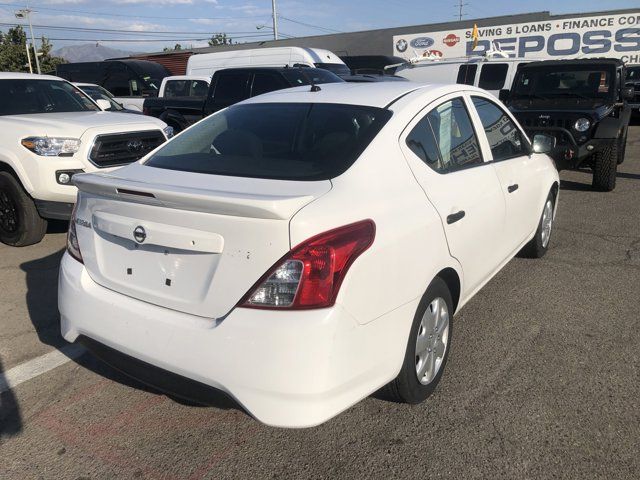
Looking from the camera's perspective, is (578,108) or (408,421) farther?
(578,108)

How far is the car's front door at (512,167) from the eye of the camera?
390cm

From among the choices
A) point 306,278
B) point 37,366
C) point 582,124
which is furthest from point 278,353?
point 582,124

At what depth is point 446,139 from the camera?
132 inches

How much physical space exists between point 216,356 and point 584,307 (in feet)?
10.1

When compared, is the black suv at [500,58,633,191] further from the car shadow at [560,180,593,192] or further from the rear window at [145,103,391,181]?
the rear window at [145,103,391,181]

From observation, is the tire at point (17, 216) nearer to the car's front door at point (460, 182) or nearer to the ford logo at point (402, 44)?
the car's front door at point (460, 182)

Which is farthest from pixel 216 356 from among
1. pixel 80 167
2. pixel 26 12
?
pixel 26 12

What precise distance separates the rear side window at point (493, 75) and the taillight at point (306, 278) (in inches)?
503

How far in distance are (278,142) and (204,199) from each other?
0.99m

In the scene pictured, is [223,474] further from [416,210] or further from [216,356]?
[416,210]

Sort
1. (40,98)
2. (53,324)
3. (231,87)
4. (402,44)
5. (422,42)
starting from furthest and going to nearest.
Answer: (402,44)
(422,42)
(231,87)
(40,98)
(53,324)

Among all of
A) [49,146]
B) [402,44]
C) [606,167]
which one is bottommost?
[606,167]

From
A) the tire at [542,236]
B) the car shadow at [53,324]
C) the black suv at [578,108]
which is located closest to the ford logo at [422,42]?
the black suv at [578,108]

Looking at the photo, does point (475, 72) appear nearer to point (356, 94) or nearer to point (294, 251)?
point (356, 94)
